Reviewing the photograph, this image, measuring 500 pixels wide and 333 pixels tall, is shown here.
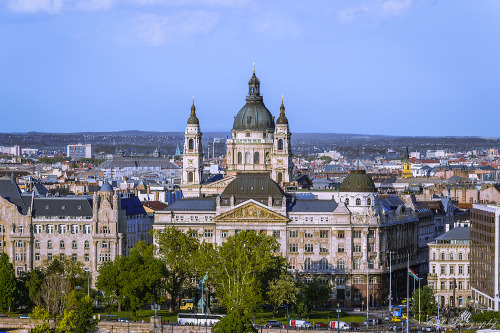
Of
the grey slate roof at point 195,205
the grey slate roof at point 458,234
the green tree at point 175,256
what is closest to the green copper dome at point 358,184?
the grey slate roof at point 458,234

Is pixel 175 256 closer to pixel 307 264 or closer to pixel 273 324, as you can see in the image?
pixel 307 264

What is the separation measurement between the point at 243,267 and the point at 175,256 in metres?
12.4

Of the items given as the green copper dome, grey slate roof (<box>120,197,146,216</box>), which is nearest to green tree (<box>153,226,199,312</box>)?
grey slate roof (<box>120,197,146,216</box>)

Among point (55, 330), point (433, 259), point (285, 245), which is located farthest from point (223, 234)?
point (55, 330)

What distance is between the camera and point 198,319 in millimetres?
154875

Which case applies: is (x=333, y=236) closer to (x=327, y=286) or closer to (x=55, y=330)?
(x=327, y=286)

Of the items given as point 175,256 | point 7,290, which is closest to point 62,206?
point 175,256

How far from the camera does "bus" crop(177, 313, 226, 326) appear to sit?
15388 cm

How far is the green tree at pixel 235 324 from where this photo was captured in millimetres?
138375

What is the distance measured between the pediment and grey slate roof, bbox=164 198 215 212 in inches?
95.3

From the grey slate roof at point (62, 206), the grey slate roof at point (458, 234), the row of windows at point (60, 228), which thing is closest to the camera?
the grey slate roof at point (458, 234)

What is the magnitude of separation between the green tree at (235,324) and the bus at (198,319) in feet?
40.7

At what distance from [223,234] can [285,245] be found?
24.6 feet

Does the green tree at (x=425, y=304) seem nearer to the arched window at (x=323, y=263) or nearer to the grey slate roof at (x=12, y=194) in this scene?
the arched window at (x=323, y=263)
